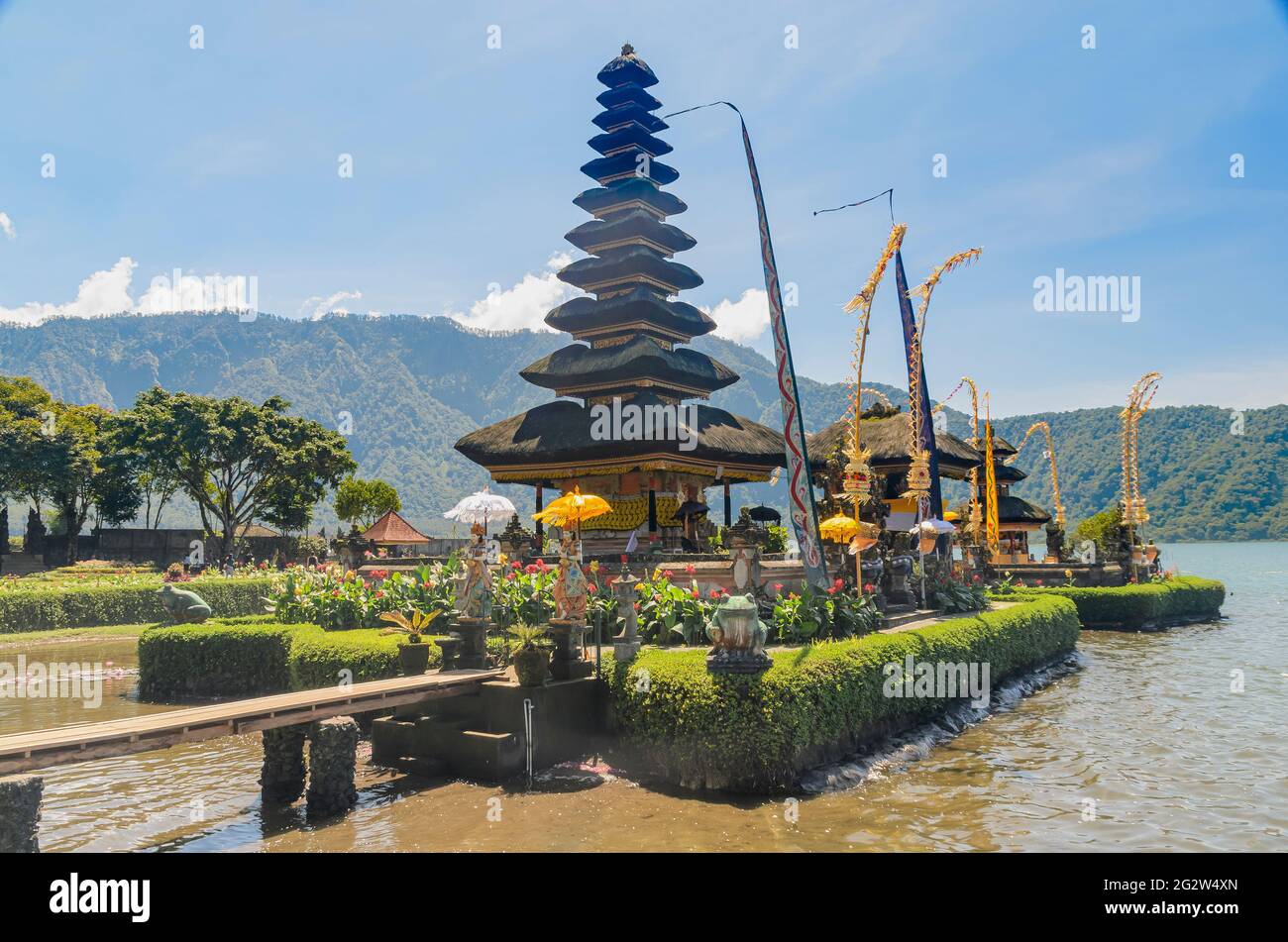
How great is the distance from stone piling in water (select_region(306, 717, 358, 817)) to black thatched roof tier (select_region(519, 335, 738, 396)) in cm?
2097

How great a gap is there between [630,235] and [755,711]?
88.0 ft

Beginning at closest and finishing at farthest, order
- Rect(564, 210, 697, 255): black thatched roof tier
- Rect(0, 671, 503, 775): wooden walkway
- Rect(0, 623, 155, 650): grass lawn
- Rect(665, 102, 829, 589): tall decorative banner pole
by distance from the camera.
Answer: Rect(0, 671, 503, 775): wooden walkway → Rect(665, 102, 829, 589): tall decorative banner pole → Rect(0, 623, 155, 650): grass lawn → Rect(564, 210, 697, 255): black thatched roof tier

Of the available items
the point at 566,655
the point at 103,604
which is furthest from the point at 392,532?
the point at 566,655

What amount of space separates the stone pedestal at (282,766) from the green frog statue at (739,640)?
6.51m

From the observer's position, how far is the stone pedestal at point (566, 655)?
49.7 feet

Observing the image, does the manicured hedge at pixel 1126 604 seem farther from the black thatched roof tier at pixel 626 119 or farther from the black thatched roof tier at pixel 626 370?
the black thatched roof tier at pixel 626 119

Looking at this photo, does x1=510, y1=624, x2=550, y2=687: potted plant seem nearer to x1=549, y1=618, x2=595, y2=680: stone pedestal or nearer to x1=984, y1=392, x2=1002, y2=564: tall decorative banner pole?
x1=549, y1=618, x2=595, y2=680: stone pedestal

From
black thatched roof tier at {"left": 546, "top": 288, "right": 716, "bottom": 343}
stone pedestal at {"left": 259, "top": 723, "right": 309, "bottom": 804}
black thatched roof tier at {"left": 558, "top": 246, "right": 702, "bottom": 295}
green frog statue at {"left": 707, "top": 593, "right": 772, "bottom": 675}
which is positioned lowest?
stone pedestal at {"left": 259, "top": 723, "right": 309, "bottom": 804}

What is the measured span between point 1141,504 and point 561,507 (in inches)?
1409

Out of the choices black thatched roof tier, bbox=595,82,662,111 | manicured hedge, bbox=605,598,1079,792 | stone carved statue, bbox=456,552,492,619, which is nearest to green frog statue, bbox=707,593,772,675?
manicured hedge, bbox=605,598,1079,792

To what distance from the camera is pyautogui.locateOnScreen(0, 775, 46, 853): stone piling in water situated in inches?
353

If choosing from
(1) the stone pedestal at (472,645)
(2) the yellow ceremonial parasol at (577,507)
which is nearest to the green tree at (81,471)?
(2) the yellow ceremonial parasol at (577,507)

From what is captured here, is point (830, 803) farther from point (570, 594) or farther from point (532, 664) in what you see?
point (570, 594)
